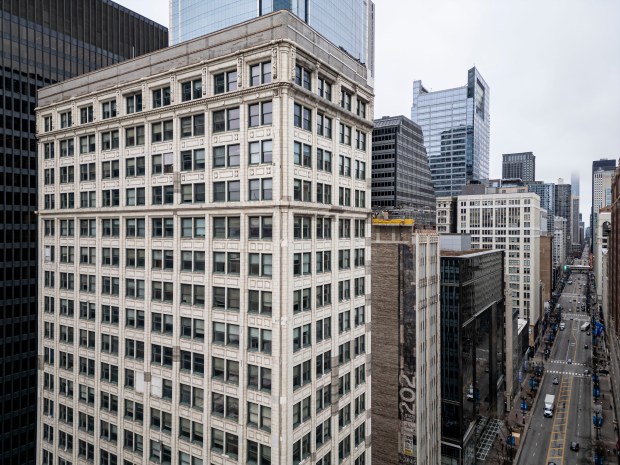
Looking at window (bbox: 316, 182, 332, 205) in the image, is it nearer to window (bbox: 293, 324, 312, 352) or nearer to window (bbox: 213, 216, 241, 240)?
window (bbox: 213, 216, 241, 240)

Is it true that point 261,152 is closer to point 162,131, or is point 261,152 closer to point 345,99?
point 162,131

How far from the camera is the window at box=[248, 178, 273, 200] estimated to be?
110 ft

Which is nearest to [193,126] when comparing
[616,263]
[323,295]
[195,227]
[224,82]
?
[224,82]

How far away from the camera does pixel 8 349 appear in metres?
67.3

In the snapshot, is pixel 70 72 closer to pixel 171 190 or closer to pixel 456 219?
pixel 171 190

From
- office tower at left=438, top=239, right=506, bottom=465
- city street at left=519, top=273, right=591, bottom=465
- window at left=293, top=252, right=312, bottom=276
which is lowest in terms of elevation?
city street at left=519, top=273, right=591, bottom=465

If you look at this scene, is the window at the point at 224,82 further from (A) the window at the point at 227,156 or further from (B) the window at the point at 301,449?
(B) the window at the point at 301,449

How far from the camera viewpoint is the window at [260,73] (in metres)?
33.8

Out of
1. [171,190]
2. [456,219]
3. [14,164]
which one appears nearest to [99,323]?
[171,190]

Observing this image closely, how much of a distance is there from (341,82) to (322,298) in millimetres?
19834

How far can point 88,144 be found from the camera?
46031 mm

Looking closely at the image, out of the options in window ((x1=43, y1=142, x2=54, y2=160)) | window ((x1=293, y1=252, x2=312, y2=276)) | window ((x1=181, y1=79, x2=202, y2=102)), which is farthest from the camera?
window ((x1=43, y1=142, x2=54, y2=160))

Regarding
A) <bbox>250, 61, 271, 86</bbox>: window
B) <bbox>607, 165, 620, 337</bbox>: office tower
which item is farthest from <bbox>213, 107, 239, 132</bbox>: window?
<bbox>607, 165, 620, 337</bbox>: office tower

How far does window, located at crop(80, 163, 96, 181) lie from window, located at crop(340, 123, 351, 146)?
85.9ft
